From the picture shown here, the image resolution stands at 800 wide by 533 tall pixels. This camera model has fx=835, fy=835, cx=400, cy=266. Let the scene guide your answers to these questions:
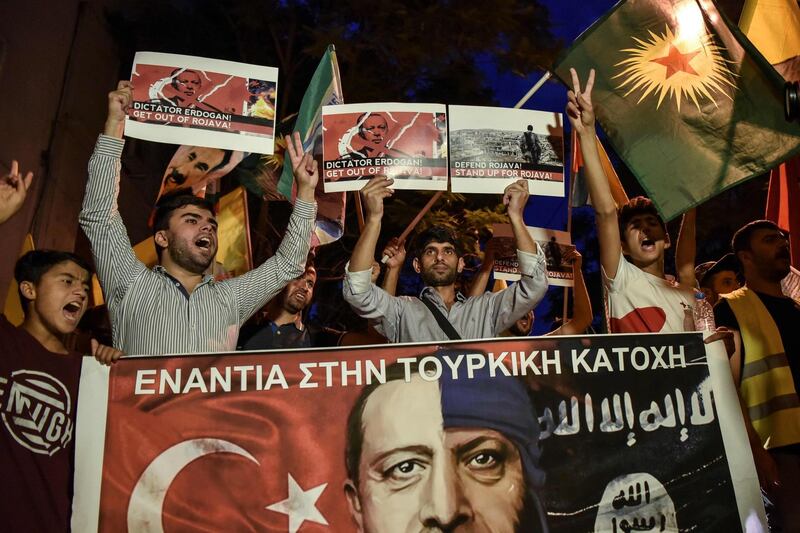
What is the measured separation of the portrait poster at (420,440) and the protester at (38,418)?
2.7 inches

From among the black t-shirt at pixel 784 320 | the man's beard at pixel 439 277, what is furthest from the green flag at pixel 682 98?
the man's beard at pixel 439 277

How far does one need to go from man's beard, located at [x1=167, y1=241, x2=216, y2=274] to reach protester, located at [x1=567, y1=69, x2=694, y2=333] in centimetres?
200

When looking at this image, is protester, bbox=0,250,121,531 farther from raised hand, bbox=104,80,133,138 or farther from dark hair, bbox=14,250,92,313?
raised hand, bbox=104,80,133,138

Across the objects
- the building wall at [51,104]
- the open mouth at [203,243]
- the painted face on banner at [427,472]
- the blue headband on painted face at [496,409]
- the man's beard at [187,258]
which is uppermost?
the building wall at [51,104]

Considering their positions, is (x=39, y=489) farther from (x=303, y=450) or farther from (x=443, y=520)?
(x=443, y=520)

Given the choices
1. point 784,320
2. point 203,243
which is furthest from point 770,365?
point 203,243

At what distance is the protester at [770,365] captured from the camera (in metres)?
3.86

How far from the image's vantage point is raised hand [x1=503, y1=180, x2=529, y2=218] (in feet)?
14.7

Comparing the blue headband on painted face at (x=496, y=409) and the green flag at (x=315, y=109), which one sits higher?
the green flag at (x=315, y=109)

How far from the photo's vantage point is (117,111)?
4102 mm

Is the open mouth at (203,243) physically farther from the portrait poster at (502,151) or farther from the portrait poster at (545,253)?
the portrait poster at (545,253)

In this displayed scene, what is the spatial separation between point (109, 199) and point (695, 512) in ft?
9.40

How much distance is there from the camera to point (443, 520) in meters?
3.10

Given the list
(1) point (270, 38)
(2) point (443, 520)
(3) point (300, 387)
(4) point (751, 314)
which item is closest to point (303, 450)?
(3) point (300, 387)
